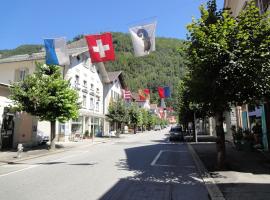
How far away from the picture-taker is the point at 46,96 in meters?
19.9

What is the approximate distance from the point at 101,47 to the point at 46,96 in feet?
19.8

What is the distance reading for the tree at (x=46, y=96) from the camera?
1981cm

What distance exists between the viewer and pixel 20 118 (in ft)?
77.0

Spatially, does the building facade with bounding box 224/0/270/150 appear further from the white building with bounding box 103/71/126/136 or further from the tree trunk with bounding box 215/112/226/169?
the white building with bounding box 103/71/126/136

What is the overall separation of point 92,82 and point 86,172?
31.5 metres

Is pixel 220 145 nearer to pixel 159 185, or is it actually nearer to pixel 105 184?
pixel 159 185

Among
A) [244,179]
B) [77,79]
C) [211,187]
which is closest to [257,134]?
[244,179]

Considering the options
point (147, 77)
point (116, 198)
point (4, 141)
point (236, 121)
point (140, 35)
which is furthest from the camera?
point (147, 77)

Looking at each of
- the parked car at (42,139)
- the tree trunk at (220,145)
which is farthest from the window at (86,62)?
the tree trunk at (220,145)

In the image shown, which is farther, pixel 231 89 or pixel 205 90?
pixel 205 90

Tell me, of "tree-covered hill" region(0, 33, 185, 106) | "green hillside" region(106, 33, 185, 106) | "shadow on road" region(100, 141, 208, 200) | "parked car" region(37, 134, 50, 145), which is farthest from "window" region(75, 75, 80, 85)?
"tree-covered hill" region(0, 33, 185, 106)

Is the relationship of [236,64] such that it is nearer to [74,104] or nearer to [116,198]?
[116,198]

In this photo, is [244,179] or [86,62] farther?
[86,62]

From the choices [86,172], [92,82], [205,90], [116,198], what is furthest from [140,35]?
[92,82]
